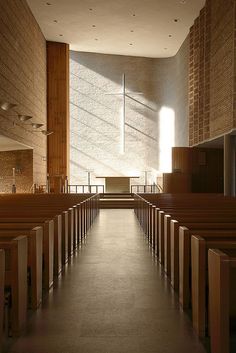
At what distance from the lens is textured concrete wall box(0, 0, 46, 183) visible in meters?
9.49

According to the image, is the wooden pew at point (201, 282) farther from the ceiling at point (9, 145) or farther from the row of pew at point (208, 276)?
the ceiling at point (9, 145)

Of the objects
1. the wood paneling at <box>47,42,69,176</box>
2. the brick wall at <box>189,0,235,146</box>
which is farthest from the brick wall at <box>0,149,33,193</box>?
the brick wall at <box>189,0,235,146</box>

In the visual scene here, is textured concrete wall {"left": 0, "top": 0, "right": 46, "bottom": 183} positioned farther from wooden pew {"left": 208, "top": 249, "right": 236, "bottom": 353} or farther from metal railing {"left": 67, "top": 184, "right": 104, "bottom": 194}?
wooden pew {"left": 208, "top": 249, "right": 236, "bottom": 353}

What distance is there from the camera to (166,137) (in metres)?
17.5

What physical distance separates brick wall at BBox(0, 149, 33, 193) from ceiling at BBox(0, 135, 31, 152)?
20 cm

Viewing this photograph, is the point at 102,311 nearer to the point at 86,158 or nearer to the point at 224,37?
the point at 224,37

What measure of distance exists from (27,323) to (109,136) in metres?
15.3

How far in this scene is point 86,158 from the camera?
17219 mm

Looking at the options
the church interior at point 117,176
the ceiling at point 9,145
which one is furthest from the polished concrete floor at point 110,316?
the ceiling at point 9,145

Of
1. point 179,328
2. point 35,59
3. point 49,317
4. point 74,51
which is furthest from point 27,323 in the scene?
point 74,51

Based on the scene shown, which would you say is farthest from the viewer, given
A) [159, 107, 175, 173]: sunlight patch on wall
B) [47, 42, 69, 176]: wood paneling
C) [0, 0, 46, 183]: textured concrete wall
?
[159, 107, 175, 173]: sunlight patch on wall

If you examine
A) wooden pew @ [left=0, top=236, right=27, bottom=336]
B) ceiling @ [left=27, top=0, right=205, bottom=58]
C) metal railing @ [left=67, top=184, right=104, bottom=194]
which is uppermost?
ceiling @ [left=27, top=0, right=205, bottom=58]

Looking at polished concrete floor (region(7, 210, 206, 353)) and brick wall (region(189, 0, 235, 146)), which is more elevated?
brick wall (region(189, 0, 235, 146))

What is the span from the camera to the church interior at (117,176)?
7.27ft
